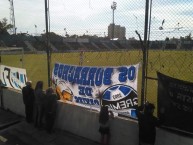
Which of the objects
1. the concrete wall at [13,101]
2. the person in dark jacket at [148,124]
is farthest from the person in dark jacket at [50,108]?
the person in dark jacket at [148,124]

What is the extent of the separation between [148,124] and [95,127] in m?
2.14

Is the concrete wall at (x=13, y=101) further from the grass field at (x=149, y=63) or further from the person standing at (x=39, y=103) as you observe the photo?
the grass field at (x=149, y=63)

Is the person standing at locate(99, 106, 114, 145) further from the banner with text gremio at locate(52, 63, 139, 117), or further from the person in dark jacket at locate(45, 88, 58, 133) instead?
the person in dark jacket at locate(45, 88, 58, 133)

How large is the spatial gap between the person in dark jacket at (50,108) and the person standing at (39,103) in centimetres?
35

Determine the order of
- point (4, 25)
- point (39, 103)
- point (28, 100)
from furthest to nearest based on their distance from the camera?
point (4, 25) → point (28, 100) → point (39, 103)

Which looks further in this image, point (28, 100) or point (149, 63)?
point (149, 63)

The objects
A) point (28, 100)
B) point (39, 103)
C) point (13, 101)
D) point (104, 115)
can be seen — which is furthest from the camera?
point (13, 101)

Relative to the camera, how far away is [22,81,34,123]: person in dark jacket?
9628 millimetres

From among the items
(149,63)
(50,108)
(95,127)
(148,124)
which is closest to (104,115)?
(95,127)

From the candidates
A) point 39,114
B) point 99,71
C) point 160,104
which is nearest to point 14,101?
point 39,114

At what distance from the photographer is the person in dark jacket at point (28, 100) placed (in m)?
9.63

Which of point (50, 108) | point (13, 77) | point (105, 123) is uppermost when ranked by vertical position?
point (13, 77)

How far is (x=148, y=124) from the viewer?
6344mm

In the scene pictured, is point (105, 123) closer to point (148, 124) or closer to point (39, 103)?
point (148, 124)
